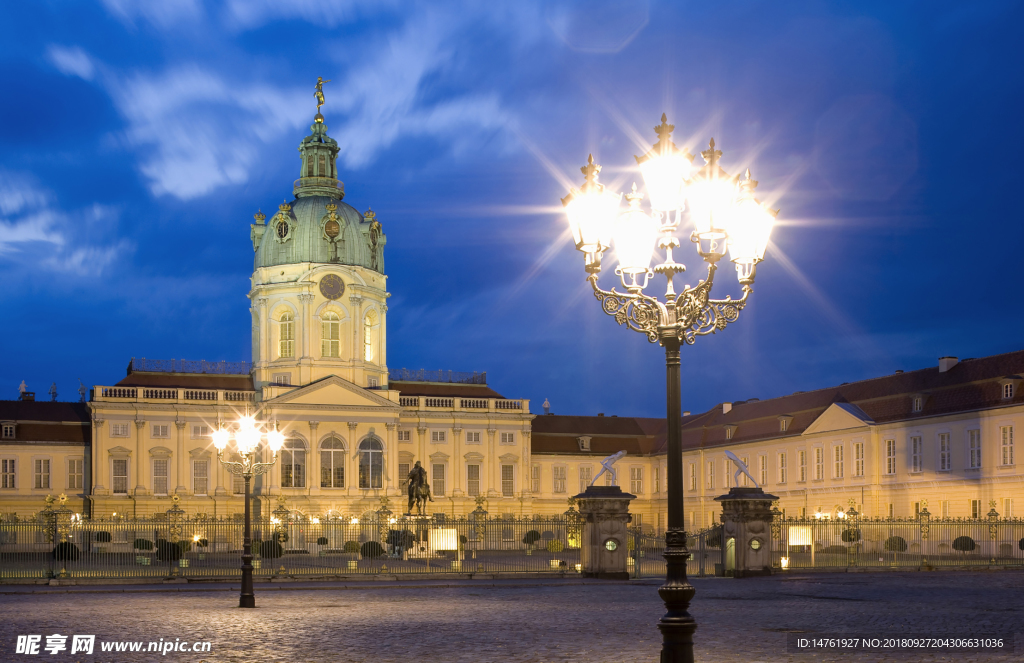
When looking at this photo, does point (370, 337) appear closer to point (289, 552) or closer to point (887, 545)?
point (289, 552)

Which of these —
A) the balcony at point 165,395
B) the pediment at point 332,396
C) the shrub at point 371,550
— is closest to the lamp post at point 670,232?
the shrub at point 371,550

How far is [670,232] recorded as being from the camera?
14.2 m

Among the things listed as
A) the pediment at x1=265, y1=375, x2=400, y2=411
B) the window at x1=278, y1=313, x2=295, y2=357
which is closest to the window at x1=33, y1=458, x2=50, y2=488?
the pediment at x1=265, y1=375, x2=400, y2=411

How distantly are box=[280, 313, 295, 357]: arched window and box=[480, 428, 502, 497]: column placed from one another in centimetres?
1535

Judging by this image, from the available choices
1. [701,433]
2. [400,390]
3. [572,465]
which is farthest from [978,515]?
[400,390]

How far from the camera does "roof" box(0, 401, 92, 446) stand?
77.9 m

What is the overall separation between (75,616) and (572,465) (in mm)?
67070

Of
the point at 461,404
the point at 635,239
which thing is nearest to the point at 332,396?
the point at 461,404

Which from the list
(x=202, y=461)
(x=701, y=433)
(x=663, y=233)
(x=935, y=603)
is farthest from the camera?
(x=701, y=433)

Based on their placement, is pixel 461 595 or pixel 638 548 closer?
pixel 461 595

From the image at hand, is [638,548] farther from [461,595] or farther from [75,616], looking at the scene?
[75,616]

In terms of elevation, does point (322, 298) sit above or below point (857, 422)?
above

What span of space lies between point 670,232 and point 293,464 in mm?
65972

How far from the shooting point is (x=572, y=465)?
293ft
